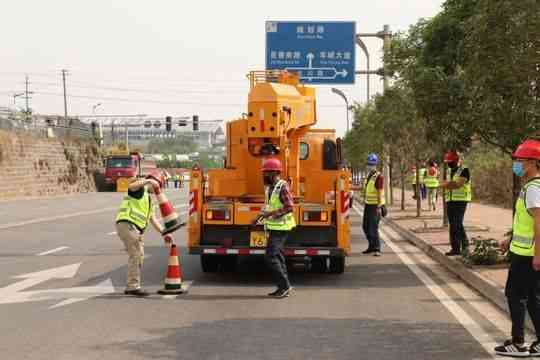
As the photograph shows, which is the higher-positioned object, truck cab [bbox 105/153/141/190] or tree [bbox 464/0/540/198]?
tree [bbox 464/0/540/198]

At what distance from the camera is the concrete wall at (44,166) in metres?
51.3

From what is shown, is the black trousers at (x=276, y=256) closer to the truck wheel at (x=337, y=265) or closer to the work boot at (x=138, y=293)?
the work boot at (x=138, y=293)

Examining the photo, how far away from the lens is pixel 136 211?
36.0 feet

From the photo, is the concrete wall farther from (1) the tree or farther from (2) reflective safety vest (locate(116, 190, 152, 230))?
(1) the tree

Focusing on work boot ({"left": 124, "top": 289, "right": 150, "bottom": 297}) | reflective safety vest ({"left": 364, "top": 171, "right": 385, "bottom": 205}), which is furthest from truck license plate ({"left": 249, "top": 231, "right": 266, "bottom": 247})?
reflective safety vest ({"left": 364, "top": 171, "right": 385, "bottom": 205})

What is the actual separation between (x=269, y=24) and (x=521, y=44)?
18124mm

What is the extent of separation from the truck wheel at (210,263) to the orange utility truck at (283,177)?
15 mm

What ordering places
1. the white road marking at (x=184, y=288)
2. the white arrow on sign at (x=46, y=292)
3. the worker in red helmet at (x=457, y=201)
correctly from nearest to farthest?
the white arrow on sign at (x=46, y=292) < the white road marking at (x=184, y=288) < the worker in red helmet at (x=457, y=201)

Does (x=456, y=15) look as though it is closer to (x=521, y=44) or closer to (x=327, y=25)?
(x=521, y=44)

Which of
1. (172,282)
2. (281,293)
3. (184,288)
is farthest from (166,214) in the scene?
(281,293)

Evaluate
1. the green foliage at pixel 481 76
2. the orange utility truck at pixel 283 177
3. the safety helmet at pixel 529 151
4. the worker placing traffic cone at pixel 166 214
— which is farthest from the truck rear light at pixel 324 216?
the safety helmet at pixel 529 151

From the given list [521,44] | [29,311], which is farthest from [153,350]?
[521,44]

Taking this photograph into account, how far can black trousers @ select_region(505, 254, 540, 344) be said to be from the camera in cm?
714

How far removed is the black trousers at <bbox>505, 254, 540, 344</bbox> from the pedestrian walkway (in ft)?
8.77
